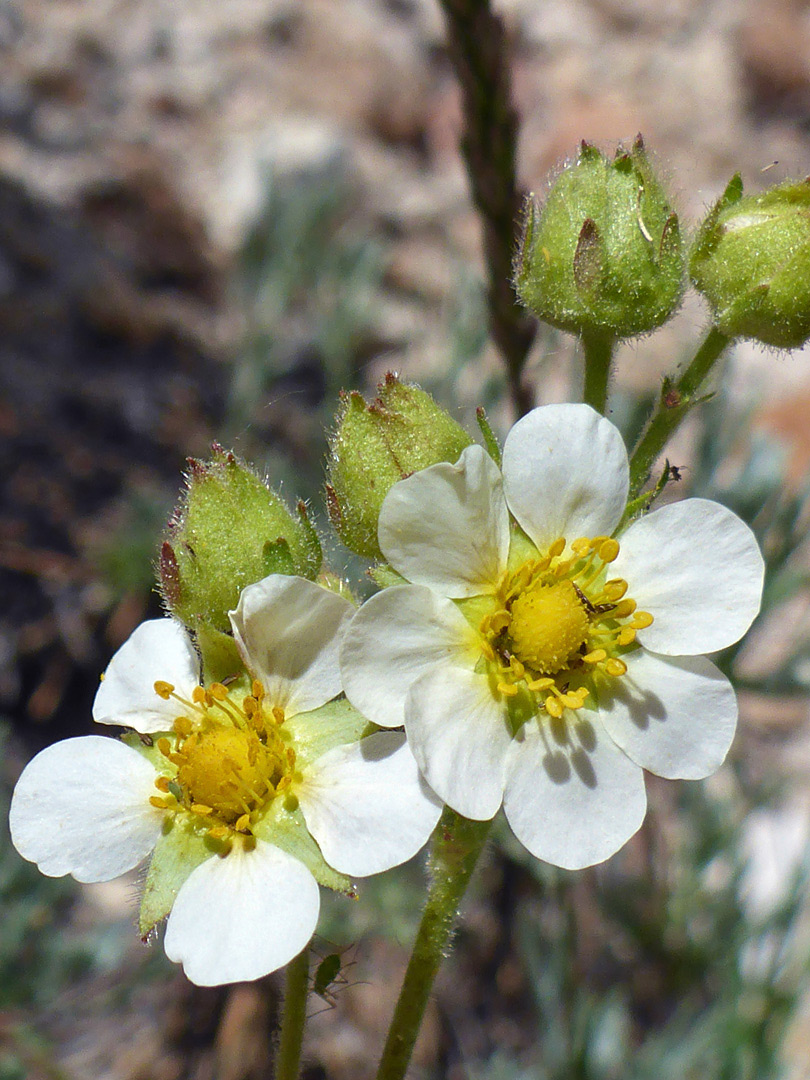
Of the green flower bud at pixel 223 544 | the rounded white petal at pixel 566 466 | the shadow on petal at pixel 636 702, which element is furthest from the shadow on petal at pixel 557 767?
the green flower bud at pixel 223 544

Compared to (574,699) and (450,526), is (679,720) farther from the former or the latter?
(450,526)

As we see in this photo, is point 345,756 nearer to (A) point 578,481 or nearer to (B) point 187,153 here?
(A) point 578,481

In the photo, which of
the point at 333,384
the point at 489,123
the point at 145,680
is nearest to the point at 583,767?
the point at 145,680

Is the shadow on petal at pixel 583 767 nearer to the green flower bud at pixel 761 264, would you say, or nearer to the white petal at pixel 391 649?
the white petal at pixel 391 649

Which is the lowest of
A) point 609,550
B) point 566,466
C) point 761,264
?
point 609,550

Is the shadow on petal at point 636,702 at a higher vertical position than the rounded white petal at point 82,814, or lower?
higher

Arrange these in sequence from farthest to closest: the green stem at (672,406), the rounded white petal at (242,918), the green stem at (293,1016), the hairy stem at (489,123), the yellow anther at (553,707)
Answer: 1. the hairy stem at (489,123)
2. the green stem at (672,406)
3. the green stem at (293,1016)
4. the yellow anther at (553,707)
5. the rounded white petal at (242,918)

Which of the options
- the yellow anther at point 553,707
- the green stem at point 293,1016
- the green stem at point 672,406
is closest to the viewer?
the yellow anther at point 553,707
